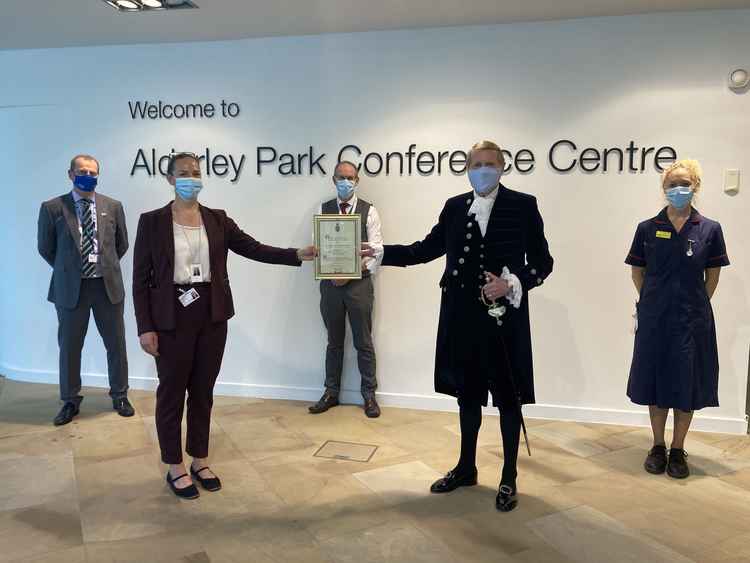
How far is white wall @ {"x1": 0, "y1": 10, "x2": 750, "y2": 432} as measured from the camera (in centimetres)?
399

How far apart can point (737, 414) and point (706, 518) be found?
1547 millimetres

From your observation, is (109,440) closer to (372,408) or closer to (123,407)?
(123,407)

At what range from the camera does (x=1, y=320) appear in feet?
17.2

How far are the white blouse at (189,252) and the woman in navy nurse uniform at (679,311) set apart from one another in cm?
239

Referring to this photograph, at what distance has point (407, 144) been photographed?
14.5 feet

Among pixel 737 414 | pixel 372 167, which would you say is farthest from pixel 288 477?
pixel 737 414

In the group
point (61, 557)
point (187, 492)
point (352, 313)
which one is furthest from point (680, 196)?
point (61, 557)

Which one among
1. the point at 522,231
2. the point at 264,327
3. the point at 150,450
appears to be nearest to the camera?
the point at 522,231

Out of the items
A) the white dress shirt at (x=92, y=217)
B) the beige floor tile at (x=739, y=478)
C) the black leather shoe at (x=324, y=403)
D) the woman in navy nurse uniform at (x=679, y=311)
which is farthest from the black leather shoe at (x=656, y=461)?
the white dress shirt at (x=92, y=217)

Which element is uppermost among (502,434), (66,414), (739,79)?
(739,79)

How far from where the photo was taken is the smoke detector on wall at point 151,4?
3869 mm

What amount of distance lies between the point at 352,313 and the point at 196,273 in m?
1.64

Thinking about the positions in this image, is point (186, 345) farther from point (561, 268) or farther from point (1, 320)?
point (1, 320)

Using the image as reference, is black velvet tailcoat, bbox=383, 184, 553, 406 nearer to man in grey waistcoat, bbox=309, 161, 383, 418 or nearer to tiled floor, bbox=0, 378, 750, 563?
tiled floor, bbox=0, 378, 750, 563
